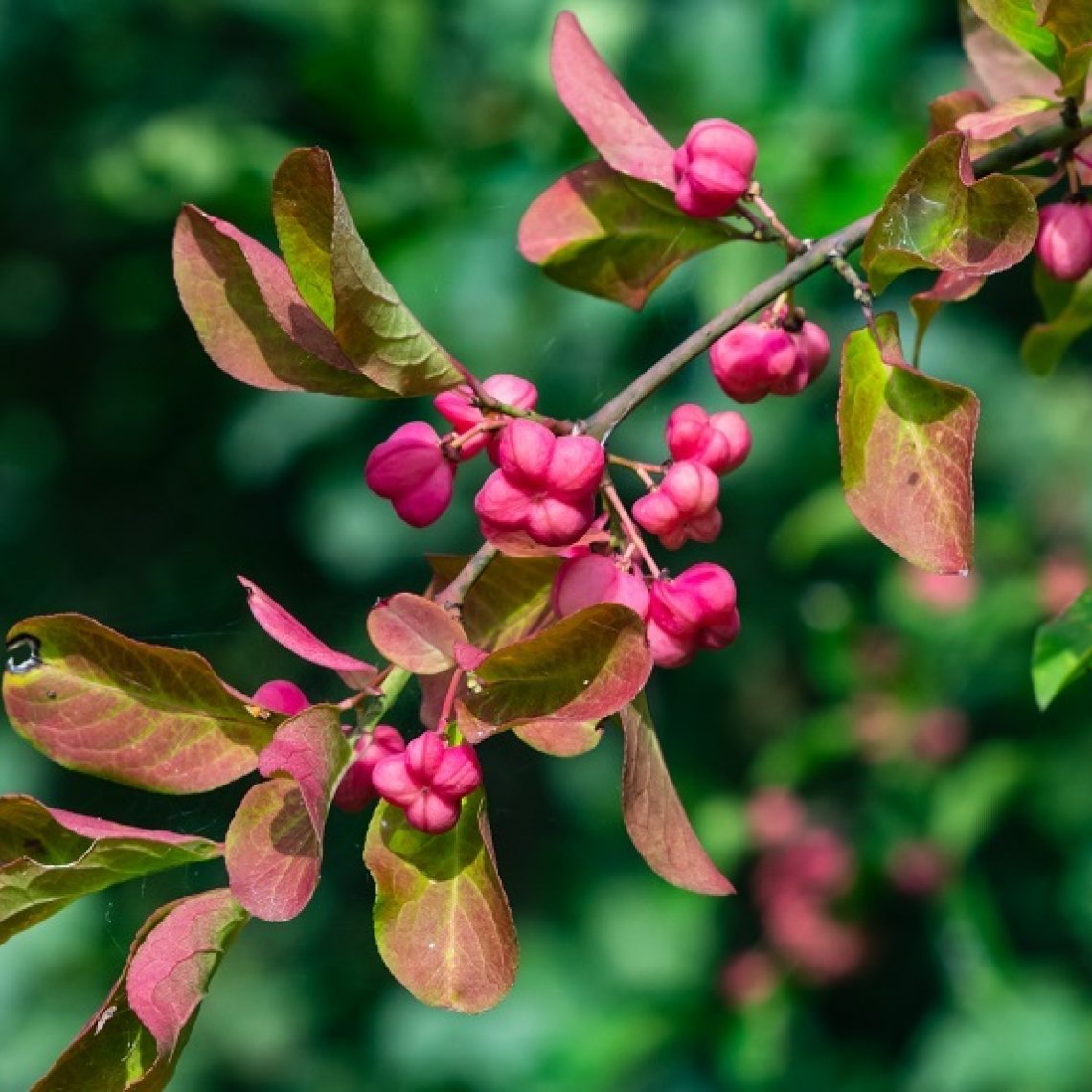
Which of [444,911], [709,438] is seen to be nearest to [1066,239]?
[709,438]

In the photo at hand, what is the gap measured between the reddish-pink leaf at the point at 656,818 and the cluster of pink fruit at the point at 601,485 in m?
0.05

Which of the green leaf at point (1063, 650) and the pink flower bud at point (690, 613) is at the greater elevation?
the pink flower bud at point (690, 613)

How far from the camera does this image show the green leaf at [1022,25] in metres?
0.72

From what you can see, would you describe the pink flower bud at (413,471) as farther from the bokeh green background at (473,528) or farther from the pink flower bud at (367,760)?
the bokeh green background at (473,528)

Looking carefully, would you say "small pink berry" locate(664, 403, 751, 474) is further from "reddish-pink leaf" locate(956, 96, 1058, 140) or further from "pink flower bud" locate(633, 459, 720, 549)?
"reddish-pink leaf" locate(956, 96, 1058, 140)

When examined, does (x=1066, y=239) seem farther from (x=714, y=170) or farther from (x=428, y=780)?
(x=428, y=780)

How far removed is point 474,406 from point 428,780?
6.0 inches

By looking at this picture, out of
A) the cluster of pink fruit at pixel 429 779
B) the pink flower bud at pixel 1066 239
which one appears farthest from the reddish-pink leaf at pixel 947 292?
the cluster of pink fruit at pixel 429 779

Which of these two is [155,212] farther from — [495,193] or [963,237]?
[963,237]

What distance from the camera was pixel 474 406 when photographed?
0.68 metres

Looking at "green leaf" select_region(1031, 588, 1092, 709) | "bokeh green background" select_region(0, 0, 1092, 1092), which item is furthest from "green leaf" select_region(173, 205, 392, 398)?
"bokeh green background" select_region(0, 0, 1092, 1092)

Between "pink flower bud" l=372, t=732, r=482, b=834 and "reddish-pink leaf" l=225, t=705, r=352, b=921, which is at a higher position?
"reddish-pink leaf" l=225, t=705, r=352, b=921

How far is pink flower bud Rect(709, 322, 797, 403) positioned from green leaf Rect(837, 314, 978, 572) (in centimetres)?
5

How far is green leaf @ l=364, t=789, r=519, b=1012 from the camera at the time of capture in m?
0.64
